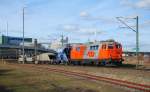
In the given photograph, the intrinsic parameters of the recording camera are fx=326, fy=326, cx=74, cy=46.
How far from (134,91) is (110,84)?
4.21 metres

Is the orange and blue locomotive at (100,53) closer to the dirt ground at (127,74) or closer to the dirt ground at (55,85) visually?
the dirt ground at (127,74)

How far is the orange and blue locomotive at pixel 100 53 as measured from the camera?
47.6m

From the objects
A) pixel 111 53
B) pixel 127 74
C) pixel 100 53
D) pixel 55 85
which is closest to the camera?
pixel 55 85

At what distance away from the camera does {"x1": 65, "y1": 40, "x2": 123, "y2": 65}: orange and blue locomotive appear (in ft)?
156

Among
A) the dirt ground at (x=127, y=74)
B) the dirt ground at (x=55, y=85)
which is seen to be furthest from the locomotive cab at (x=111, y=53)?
the dirt ground at (x=55, y=85)

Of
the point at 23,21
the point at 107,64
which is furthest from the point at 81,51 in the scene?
the point at 23,21

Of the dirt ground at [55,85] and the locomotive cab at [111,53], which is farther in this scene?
the locomotive cab at [111,53]

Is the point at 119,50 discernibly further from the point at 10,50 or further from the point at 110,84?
the point at 10,50

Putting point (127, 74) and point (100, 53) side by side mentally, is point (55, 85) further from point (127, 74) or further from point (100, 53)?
point (100, 53)

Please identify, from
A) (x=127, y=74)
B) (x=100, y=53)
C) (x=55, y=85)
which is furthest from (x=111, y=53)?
(x=55, y=85)

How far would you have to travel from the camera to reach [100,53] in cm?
4922

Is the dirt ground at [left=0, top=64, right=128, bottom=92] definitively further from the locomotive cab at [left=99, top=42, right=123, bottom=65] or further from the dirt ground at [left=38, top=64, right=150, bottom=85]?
the locomotive cab at [left=99, top=42, right=123, bottom=65]

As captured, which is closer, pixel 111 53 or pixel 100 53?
pixel 111 53

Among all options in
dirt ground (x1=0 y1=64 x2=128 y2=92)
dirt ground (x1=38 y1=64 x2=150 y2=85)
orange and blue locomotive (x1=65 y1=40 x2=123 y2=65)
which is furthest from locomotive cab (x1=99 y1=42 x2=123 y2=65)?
dirt ground (x1=0 y1=64 x2=128 y2=92)
